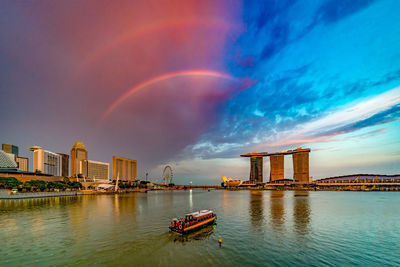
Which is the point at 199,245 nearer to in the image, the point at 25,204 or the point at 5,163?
the point at 25,204

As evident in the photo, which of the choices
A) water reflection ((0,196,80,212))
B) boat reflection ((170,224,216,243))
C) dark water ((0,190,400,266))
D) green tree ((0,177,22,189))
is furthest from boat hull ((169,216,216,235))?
green tree ((0,177,22,189))

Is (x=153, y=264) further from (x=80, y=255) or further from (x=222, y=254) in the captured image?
(x=80, y=255)

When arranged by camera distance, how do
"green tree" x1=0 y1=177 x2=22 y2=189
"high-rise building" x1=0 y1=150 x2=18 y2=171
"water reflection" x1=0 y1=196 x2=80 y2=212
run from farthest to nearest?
1. "high-rise building" x1=0 y1=150 x2=18 y2=171
2. "green tree" x1=0 y1=177 x2=22 y2=189
3. "water reflection" x1=0 y1=196 x2=80 y2=212

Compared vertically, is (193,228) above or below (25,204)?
above

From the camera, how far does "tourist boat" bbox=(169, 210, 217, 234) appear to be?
39.4m

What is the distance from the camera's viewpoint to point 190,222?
139 ft

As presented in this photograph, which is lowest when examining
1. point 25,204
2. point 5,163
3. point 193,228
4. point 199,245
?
point 25,204

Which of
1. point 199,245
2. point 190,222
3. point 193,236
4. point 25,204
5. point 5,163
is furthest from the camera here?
point 5,163

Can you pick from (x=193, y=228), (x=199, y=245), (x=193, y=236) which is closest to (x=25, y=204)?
(x=193, y=228)

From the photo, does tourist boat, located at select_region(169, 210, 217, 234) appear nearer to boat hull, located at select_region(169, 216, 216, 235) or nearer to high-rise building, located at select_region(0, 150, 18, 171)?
boat hull, located at select_region(169, 216, 216, 235)

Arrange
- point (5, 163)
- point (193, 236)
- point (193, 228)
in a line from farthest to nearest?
point (5, 163)
point (193, 228)
point (193, 236)

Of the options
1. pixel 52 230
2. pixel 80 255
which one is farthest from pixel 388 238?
pixel 52 230

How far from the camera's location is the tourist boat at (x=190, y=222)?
1550 inches

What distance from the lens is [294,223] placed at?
51.1m
